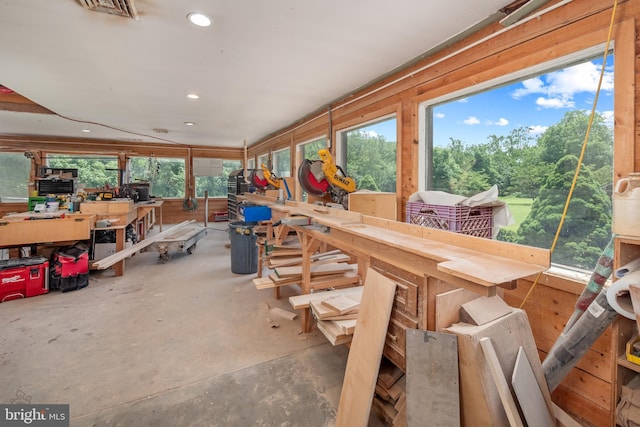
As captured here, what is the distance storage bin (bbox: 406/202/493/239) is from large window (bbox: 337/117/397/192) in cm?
129

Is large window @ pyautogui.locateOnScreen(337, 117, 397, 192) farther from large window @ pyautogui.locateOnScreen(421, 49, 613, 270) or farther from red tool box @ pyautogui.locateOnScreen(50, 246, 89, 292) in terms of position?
red tool box @ pyautogui.locateOnScreen(50, 246, 89, 292)

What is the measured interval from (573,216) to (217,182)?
9146 mm

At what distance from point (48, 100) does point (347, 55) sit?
439 centimetres

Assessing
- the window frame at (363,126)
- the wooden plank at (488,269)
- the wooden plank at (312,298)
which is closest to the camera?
the wooden plank at (488,269)

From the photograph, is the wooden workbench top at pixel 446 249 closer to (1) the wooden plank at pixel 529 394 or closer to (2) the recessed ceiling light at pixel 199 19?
(1) the wooden plank at pixel 529 394

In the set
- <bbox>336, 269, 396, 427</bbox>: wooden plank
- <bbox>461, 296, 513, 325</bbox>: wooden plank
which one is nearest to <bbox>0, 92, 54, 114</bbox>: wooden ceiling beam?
<bbox>336, 269, 396, 427</bbox>: wooden plank

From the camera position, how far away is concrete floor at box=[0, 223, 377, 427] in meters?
1.69

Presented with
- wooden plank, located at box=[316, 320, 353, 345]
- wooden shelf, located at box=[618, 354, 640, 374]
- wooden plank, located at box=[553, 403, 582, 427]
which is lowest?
wooden plank, located at box=[553, 403, 582, 427]

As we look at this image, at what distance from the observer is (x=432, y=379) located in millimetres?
1286

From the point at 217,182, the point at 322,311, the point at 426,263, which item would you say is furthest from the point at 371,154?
the point at 217,182

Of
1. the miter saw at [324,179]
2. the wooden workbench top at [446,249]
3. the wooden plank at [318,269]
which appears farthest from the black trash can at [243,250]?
the wooden workbench top at [446,249]

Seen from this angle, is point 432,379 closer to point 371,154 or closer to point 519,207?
point 519,207

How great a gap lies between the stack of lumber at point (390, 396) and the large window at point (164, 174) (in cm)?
879

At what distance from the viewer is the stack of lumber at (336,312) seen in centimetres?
187
